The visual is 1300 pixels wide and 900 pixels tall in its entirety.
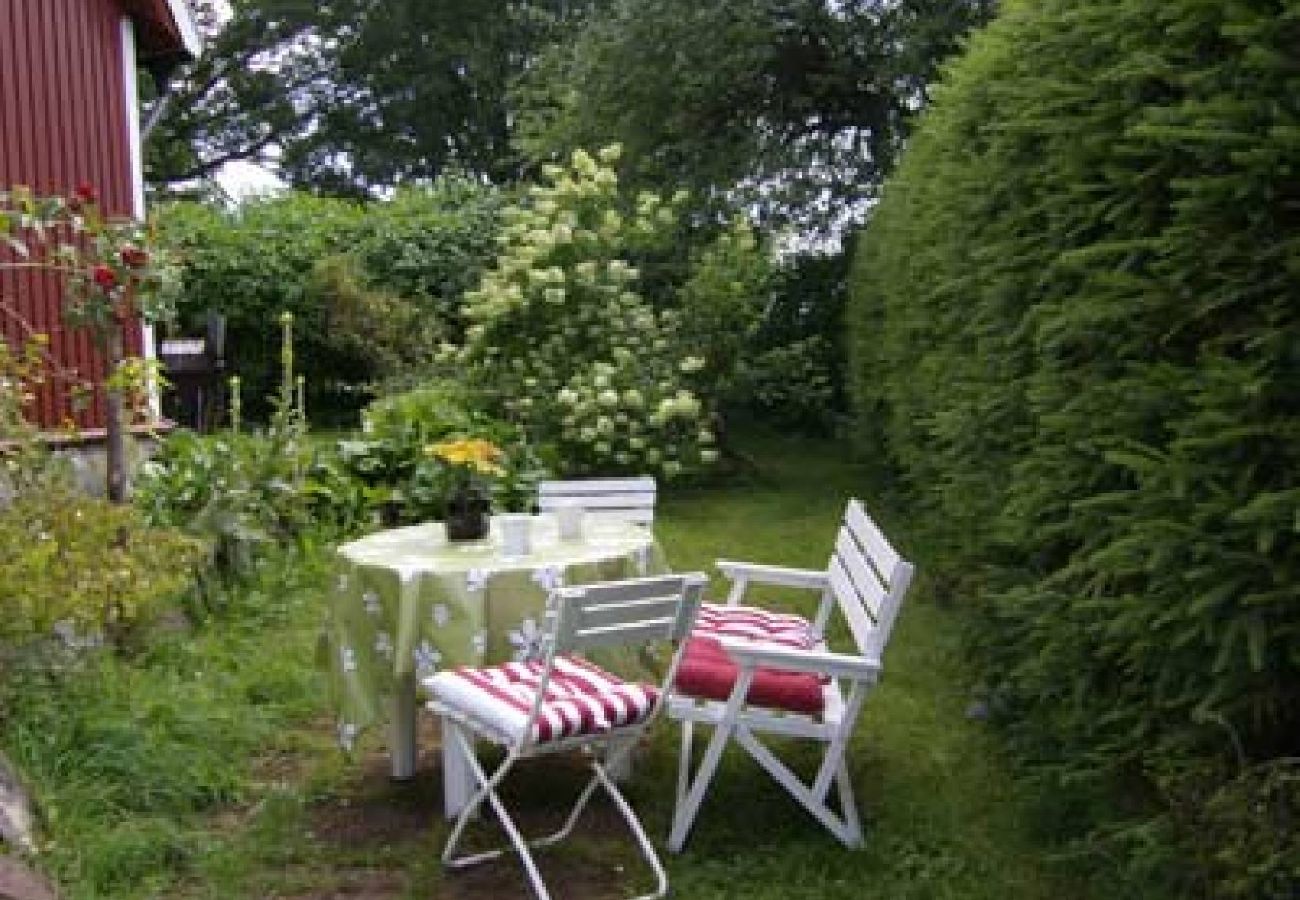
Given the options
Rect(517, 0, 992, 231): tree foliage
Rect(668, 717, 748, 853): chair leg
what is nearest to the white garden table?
Rect(668, 717, 748, 853): chair leg

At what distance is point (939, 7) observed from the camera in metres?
12.6

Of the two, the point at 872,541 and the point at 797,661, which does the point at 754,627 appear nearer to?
the point at 872,541

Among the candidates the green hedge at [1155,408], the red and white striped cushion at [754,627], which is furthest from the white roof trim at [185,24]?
the green hedge at [1155,408]

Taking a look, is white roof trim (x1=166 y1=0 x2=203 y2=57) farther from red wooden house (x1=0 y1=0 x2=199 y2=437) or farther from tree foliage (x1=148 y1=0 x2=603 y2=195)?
tree foliage (x1=148 y1=0 x2=603 y2=195)

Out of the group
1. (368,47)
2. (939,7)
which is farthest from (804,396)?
(368,47)

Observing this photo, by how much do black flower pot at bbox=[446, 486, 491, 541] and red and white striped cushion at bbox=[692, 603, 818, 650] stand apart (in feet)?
2.74

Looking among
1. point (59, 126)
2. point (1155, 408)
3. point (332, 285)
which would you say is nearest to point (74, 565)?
point (1155, 408)

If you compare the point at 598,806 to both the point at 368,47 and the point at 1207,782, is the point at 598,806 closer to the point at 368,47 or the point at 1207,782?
the point at 1207,782

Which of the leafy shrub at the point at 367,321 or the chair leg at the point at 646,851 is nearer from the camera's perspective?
the chair leg at the point at 646,851

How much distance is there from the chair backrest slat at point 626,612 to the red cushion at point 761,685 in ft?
0.56

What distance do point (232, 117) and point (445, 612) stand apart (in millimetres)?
31248

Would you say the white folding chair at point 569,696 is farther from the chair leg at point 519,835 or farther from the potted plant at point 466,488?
the potted plant at point 466,488

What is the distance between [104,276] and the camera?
5.83 metres

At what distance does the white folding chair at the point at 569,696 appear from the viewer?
339 centimetres
